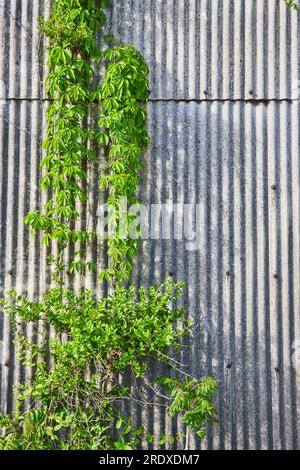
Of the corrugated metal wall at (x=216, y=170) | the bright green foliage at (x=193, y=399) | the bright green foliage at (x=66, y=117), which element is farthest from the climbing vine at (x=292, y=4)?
the bright green foliage at (x=193, y=399)

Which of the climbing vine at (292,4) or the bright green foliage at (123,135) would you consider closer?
the bright green foliage at (123,135)

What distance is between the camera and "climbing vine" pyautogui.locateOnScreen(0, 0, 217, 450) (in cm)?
386

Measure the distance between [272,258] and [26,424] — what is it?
2.30 m

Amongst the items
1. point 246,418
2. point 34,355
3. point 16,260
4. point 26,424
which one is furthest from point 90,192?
point 246,418

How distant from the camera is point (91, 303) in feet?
13.1

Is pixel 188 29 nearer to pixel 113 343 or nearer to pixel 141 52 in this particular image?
pixel 141 52

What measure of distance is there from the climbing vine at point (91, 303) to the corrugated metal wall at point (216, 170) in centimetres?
16

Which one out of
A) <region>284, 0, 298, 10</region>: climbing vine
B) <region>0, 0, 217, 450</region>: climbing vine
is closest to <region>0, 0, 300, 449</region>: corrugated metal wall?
<region>284, 0, 298, 10</region>: climbing vine

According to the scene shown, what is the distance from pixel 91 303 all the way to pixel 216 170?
4.90 ft

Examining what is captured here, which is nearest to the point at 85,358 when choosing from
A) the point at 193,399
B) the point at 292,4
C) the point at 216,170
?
the point at 193,399

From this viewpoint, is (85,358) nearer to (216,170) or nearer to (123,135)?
(123,135)

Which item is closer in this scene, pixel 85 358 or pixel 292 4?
pixel 85 358

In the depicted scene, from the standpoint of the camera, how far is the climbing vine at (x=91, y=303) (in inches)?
152

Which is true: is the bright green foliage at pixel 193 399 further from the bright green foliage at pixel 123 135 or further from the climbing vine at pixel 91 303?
the bright green foliage at pixel 123 135
